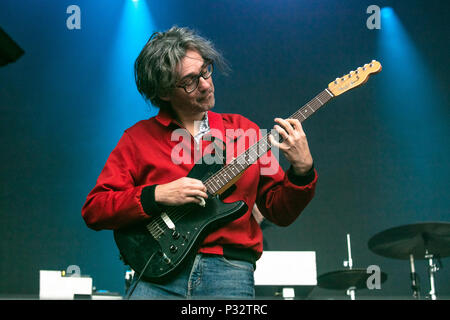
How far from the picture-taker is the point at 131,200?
5.34 feet

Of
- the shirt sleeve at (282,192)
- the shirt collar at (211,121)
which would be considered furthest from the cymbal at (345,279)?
the shirt collar at (211,121)

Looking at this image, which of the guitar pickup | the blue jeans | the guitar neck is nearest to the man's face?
the guitar neck

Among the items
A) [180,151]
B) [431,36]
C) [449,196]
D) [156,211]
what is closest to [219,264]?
[156,211]

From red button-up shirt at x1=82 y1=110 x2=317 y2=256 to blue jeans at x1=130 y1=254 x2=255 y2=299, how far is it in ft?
0.15

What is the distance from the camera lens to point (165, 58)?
6.37 feet

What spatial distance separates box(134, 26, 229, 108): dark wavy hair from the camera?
192 cm

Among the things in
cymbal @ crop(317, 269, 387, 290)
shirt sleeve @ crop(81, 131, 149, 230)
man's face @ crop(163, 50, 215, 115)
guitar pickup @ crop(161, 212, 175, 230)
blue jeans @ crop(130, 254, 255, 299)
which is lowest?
blue jeans @ crop(130, 254, 255, 299)

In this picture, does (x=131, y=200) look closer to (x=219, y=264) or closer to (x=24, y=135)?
(x=219, y=264)

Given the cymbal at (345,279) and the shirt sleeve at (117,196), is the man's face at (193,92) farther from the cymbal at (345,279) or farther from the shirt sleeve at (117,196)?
the cymbal at (345,279)

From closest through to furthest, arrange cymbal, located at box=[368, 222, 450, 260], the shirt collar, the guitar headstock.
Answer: the shirt collar, the guitar headstock, cymbal, located at box=[368, 222, 450, 260]

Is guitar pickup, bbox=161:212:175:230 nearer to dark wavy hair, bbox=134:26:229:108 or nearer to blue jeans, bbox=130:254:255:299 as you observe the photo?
blue jeans, bbox=130:254:255:299

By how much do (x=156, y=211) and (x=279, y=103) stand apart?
372 cm

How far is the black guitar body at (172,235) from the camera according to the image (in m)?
1.57

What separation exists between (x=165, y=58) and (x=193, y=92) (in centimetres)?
19
